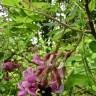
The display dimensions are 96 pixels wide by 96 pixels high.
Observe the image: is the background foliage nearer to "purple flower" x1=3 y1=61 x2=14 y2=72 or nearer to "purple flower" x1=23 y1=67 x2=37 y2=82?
"purple flower" x1=23 y1=67 x2=37 y2=82

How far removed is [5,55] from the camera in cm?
153

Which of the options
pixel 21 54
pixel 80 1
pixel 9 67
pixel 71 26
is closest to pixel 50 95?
pixel 71 26

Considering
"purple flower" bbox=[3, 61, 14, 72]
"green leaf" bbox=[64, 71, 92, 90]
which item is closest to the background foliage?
"green leaf" bbox=[64, 71, 92, 90]

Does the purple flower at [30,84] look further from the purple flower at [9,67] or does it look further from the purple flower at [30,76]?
the purple flower at [9,67]

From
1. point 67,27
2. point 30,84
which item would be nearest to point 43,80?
point 30,84

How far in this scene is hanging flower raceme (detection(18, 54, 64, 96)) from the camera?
87cm

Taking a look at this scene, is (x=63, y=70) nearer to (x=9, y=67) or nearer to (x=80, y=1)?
Answer: (x=80, y=1)

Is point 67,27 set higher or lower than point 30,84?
higher

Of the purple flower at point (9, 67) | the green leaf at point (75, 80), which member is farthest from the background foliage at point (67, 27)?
the purple flower at point (9, 67)

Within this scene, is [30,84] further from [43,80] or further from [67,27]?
[67,27]

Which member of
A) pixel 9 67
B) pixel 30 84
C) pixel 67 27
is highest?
pixel 67 27

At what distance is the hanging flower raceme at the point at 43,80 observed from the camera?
2.86ft

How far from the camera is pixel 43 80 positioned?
87cm

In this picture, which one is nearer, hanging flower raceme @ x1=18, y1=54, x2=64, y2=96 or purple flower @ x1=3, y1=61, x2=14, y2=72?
hanging flower raceme @ x1=18, y1=54, x2=64, y2=96
